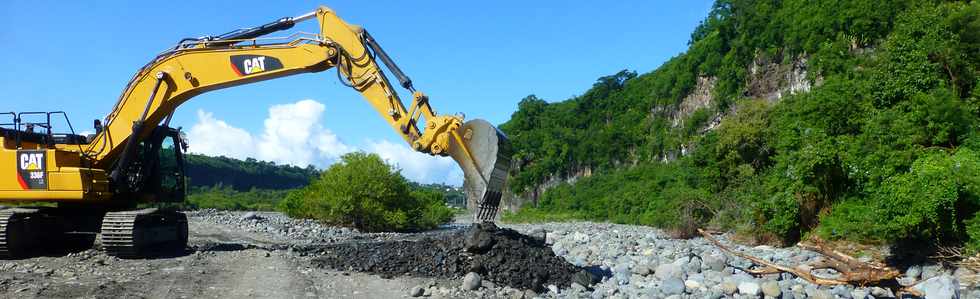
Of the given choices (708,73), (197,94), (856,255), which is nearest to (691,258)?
(856,255)

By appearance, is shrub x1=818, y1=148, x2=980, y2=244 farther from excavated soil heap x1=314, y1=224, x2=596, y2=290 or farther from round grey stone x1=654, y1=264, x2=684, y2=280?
excavated soil heap x1=314, y1=224, x2=596, y2=290

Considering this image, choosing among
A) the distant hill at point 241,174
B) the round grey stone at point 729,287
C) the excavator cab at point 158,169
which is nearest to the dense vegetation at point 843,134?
the round grey stone at point 729,287

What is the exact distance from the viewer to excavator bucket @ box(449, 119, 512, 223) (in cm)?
1055

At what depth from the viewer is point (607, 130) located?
3098 inches

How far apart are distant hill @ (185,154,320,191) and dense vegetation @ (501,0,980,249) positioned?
168 feet

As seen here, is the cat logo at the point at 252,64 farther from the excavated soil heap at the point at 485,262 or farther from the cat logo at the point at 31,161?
the excavated soil heap at the point at 485,262

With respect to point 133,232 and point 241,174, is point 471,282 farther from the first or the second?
point 241,174

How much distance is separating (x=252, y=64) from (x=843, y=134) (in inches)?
537

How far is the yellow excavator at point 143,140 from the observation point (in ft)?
40.2

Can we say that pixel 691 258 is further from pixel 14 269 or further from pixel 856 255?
pixel 14 269

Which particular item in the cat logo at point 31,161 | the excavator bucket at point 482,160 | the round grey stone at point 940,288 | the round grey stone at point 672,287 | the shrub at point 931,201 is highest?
the cat logo at point 31,161

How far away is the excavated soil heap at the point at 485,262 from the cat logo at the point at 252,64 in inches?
142

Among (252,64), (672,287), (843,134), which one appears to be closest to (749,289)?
(672,287)

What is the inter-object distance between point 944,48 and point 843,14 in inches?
827
